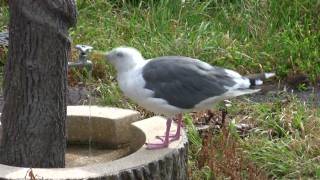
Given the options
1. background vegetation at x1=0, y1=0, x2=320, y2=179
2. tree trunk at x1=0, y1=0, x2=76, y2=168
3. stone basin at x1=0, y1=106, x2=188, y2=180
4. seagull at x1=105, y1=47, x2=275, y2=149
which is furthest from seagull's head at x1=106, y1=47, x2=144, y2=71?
background vegetation at x1=0, y1=0, x2=320, y2=179

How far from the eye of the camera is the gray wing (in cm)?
414

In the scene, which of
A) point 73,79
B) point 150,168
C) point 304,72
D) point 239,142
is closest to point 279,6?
point 304,72

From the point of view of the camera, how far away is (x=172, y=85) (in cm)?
418

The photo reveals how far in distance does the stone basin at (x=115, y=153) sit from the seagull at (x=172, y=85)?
0.12m

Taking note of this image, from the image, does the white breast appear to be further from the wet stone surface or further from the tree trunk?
the wet stone surface

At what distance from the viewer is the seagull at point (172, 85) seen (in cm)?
414

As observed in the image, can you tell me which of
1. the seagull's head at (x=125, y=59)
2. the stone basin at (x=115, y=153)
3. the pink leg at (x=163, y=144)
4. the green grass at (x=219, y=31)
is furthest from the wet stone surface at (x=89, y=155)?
the green grass at (x=219, y=31)

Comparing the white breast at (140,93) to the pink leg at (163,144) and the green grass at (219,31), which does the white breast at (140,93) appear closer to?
the pink leg at (163,144)

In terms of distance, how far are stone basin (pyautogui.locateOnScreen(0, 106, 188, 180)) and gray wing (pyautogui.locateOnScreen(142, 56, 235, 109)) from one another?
0.79 ft

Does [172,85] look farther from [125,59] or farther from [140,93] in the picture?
[125,59]

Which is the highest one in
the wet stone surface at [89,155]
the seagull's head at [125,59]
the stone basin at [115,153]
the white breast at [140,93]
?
the seagull's head at [125,59]

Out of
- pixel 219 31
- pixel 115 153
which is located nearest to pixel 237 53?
pixel 219 31

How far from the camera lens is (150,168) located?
3.92 m

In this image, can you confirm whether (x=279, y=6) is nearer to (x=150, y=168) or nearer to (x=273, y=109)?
(x=273, y=109)
